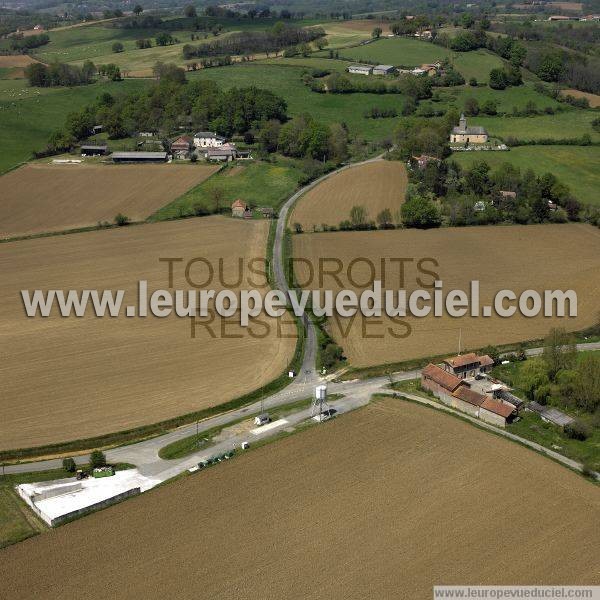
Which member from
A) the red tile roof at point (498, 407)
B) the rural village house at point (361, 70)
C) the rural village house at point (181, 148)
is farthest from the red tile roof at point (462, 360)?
the rural village house at point (361, 70)

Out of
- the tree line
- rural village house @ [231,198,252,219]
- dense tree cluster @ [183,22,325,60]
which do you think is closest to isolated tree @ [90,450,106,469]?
rural village house @ [231,198,252,219]

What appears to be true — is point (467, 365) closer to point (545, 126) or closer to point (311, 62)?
point (545, 126)

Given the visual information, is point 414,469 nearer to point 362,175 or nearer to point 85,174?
point 362,175

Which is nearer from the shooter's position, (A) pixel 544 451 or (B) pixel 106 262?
(A) pixel 544 451

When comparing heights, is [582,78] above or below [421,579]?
above

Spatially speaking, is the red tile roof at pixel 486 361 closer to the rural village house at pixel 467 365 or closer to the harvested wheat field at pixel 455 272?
the rural village house at pixel 467 365

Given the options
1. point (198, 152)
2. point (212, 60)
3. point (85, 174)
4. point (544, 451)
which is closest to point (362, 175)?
point (198, 152)
